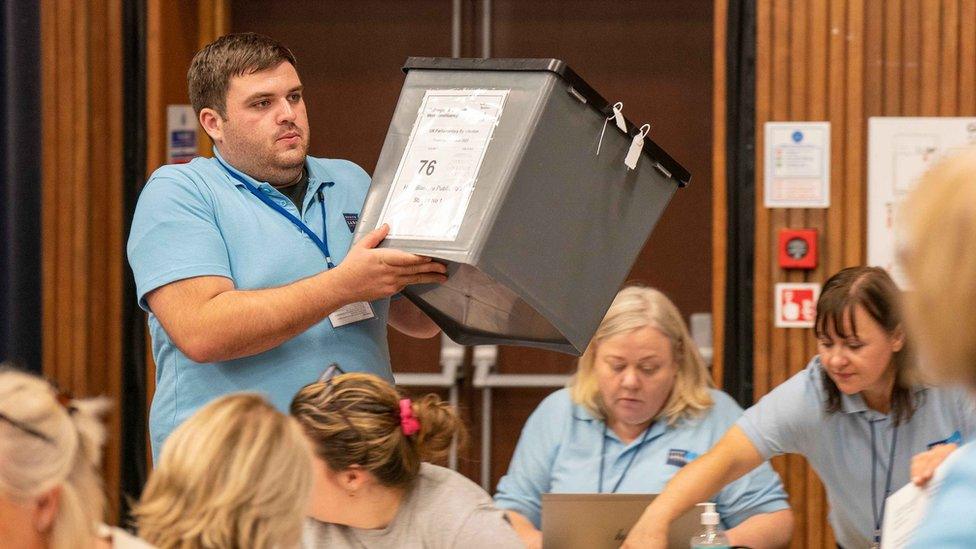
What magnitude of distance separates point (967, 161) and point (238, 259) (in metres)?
1.52

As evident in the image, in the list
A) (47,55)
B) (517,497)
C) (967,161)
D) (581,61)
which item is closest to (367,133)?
(581,61)

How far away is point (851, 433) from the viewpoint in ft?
8.48

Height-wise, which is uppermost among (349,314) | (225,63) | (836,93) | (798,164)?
(836,93)

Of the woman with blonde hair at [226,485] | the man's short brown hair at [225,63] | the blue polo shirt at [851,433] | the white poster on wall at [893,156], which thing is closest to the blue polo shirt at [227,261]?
the man's short brown hair at [225,63]

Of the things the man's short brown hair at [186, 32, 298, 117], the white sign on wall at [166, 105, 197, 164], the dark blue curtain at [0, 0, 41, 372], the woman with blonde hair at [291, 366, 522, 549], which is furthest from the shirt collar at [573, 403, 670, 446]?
the dark blue curtain at [0, 0, 41, 372]

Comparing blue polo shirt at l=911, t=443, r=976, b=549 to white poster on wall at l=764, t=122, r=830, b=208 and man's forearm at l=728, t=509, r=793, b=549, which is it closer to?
man's forearm at l=728, t=509, r=793, b=549

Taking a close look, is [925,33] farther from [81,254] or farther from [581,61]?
[81,254]

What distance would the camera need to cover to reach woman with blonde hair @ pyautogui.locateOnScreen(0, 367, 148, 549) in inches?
54.8

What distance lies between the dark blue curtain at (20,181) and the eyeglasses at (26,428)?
2517mm

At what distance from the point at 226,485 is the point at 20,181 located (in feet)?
8.81

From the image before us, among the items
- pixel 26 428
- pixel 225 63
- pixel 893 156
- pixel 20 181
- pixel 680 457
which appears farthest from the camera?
pixel 20 181

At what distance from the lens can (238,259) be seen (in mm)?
2275

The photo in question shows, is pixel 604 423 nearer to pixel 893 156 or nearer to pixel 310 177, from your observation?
pixel 310 177

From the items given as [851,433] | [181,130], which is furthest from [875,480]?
[181,130]
